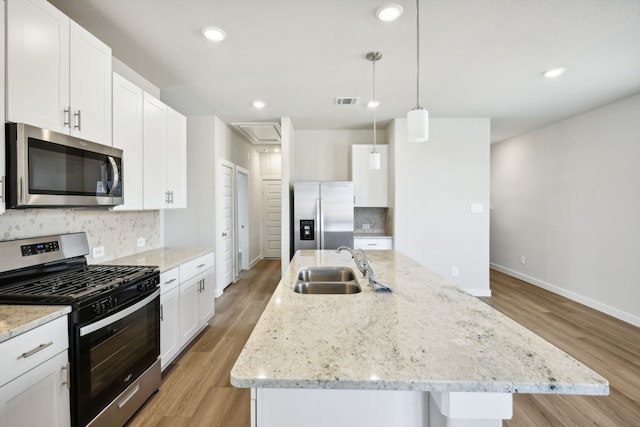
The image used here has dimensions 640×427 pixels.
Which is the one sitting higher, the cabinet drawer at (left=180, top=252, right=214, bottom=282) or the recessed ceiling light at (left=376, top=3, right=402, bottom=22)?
the recessed ceiling light at (left=376, top=3, right=402, bottom=22)

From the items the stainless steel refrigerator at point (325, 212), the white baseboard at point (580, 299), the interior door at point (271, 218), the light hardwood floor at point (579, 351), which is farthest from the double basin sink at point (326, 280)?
the interior door at point (271, 218)

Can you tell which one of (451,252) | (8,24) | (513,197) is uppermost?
(8,24)

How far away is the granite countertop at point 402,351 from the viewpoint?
2.61 ft

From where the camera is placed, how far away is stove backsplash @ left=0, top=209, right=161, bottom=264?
1697 mm

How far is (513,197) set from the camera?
5336 mm

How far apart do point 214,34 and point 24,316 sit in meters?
2.03

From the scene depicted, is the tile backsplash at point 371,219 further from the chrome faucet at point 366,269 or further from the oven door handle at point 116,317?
the oven door handle at point 116,317

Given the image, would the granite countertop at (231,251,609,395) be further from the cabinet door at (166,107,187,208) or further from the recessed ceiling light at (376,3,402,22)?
the cabinet door at (166,107,187,208)

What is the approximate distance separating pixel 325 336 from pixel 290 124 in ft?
12.2

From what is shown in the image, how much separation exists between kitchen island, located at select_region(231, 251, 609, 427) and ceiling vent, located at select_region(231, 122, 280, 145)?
145 inches

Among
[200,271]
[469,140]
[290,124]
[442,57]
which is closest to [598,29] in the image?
[442,57]

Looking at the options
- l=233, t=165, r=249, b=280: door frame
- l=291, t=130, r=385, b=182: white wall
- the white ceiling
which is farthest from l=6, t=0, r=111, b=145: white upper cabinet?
l=233, t=165, r=249, b=280: door frame

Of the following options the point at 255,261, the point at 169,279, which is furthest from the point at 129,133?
the point at 255,261

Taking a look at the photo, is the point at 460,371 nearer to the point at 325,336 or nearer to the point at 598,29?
the point at 325,336
